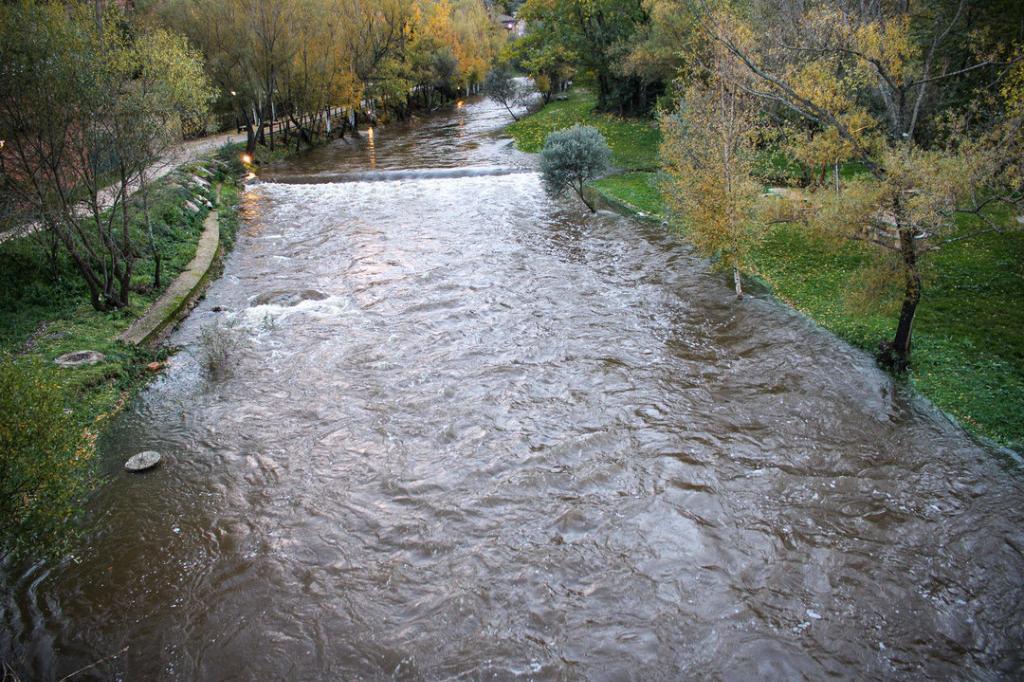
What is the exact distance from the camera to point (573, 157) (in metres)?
23.7

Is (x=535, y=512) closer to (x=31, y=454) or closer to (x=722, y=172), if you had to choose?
(x=31, y=454)

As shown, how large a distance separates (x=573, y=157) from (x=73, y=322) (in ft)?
55.8

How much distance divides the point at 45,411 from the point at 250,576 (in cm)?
352

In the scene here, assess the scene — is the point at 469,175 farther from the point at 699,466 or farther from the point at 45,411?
the point at 45,411

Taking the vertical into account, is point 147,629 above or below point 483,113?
below

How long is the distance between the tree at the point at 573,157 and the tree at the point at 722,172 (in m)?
6.86

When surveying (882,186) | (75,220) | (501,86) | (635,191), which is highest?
(501,86)

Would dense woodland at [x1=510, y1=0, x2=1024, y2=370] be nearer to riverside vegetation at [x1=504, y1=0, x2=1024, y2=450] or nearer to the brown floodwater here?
riverside vegetation at [x1=504, y1=0, x2=1024, y2=450]

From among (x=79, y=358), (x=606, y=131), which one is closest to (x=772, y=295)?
(x=79, y=358)

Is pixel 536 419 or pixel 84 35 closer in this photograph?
pixel 536 419

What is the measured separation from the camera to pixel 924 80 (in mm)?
10352

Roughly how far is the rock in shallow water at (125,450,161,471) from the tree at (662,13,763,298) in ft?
42.4

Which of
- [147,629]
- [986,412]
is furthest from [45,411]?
[986,412]

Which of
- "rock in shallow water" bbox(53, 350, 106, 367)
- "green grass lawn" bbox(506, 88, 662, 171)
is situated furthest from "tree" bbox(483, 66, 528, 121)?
A: "rock in shallow water" bbox(53, 350, 106, 367)
